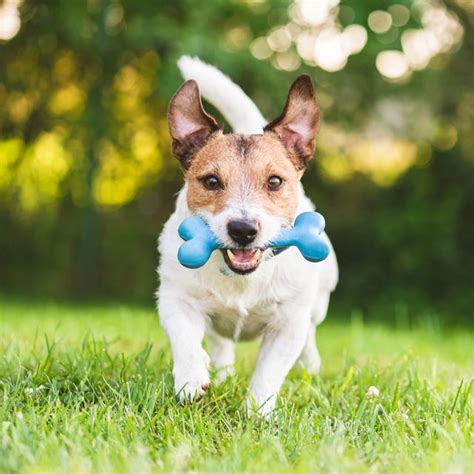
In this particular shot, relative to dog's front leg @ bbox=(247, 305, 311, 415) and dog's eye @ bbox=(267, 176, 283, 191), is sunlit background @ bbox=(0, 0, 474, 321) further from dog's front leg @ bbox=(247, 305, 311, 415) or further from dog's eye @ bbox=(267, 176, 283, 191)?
dog's front leg @ bbox=(247, 305, 311, 415)

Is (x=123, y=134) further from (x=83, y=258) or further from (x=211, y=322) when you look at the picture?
(x=211, y=322)

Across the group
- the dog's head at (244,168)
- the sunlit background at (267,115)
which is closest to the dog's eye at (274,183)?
the dog's head at (244,168)

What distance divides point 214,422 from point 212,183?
1280 millimetres

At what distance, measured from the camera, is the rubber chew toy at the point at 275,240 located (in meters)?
3.68

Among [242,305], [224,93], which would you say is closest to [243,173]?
[242,305]

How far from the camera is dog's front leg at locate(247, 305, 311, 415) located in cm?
381

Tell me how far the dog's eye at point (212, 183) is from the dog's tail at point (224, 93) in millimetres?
1010

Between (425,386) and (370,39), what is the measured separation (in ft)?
26.6

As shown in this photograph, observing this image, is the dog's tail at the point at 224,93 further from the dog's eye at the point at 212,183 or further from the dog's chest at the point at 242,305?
the dog's chest at the point at 242,305

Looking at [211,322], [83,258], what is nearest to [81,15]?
[83,258]

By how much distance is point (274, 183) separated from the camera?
13.5 feet

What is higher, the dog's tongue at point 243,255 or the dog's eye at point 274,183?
the dog's eye at point 274,183

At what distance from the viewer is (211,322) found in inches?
169

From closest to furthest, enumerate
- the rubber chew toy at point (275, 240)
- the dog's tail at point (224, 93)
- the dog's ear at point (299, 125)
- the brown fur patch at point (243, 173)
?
the rubber chew toy at point (275, 240) → the brown fur patch at point (243, 173) → the dog's ear at point (299, 125) → the dog's tail at point (224, 93)
